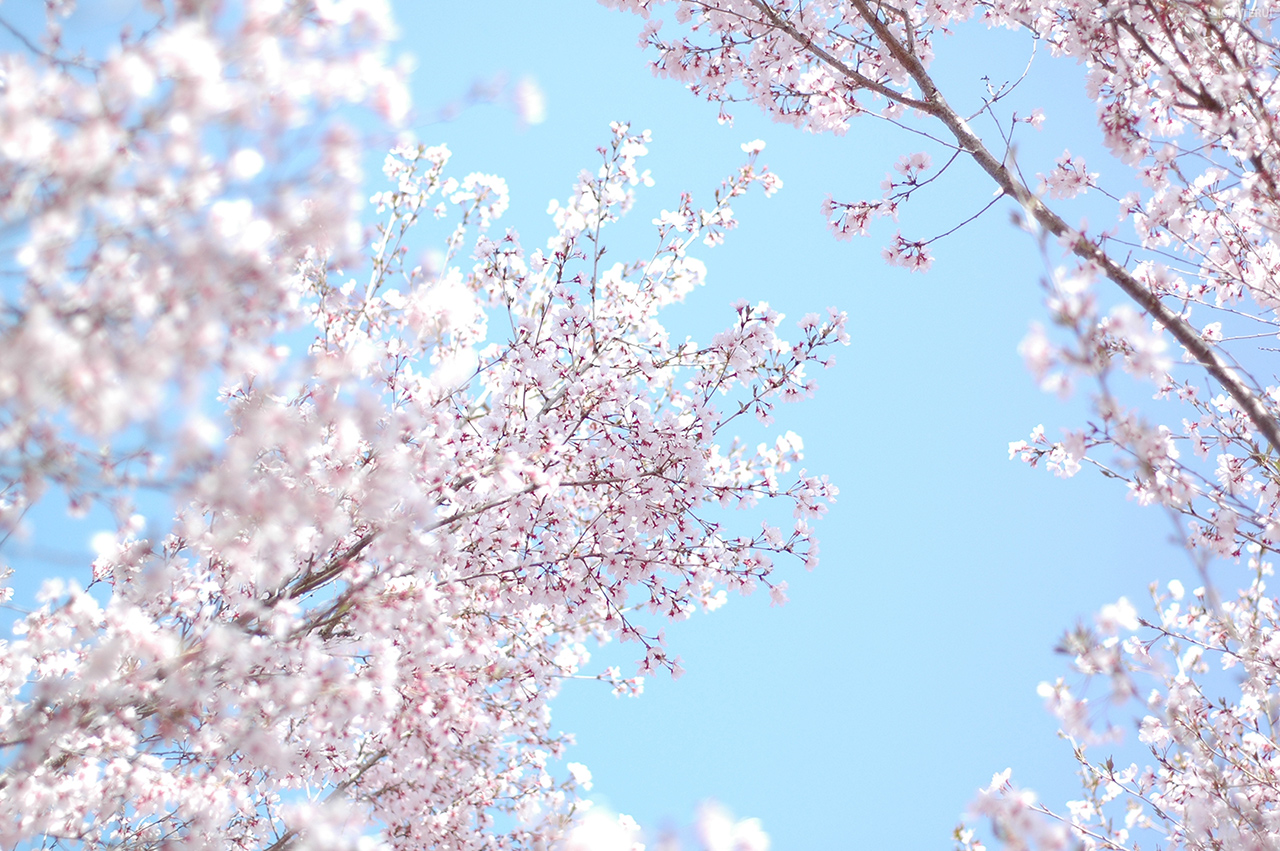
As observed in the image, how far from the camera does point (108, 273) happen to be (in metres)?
1.67

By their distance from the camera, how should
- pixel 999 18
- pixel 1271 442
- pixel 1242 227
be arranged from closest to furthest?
1. pixel 1271 442
2. pixel 1242 227
3. pixel 999 18

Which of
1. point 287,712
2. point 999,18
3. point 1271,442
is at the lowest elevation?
point 1271,442

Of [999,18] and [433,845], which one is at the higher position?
→ [999,18]

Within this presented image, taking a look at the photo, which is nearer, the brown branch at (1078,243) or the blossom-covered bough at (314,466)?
the blossom-covered bough at (314,466)

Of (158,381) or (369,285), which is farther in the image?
(369,285)

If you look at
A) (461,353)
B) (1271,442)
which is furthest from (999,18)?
(461,353)

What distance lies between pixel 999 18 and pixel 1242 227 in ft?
7.44

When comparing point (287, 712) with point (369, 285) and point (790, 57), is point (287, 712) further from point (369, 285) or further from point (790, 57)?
point (790, 57)

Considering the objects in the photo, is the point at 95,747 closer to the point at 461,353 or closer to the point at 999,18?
the point at 461,353

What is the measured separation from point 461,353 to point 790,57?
3264mm

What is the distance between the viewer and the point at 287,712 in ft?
10.4

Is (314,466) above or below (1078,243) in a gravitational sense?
above

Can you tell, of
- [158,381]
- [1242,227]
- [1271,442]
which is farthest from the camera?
[1242,227]

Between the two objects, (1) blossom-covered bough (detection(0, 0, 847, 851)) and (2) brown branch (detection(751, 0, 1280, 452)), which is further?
(2) brown branch (detection(751, 0, 1280, 452))
